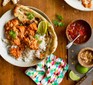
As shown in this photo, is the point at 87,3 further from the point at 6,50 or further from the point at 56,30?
the point at 6,50

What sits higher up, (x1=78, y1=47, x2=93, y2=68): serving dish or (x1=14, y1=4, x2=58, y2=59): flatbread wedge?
(x1=14, y1=4, x2=58, y2=59): flatbread wedge

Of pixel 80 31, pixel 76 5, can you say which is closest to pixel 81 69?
pixel 80 31

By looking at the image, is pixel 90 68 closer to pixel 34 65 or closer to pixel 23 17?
pixel 34 65

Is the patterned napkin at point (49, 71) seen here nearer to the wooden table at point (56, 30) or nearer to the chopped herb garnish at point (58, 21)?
the wooden table at point (56, 30)

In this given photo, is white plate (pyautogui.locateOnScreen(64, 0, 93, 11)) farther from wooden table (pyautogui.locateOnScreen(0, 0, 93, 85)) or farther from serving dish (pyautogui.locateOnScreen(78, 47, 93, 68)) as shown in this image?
serving dish (pyautogui.locateOnScreen(78, 47, 93, 68))

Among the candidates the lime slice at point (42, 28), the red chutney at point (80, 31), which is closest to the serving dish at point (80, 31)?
the red chutney at point (80, 31)

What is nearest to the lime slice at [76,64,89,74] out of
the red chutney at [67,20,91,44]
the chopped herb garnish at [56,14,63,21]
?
the red chutney at [67,20,91,44]
